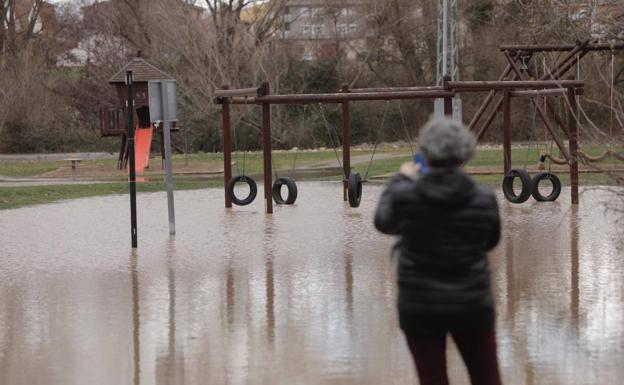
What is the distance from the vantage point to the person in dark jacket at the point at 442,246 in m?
5.13

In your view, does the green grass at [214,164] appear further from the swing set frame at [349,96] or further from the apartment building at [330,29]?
the apartment building at [330,29]

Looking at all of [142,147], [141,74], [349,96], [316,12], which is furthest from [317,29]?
[349,96]

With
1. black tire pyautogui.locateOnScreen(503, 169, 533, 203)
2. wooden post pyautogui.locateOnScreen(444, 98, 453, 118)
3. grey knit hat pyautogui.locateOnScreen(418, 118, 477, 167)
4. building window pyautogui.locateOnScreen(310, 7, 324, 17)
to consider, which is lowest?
black tire pyautogui.locateOnScreen(503, 169, 533, 203)

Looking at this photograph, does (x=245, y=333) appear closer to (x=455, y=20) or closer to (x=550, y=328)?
(x=550, y=328)

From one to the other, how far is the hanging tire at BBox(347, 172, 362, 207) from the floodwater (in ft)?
2.31

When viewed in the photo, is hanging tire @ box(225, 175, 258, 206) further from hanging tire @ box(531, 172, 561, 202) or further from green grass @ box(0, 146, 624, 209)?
hanging tire @ box(531, 172, 561, 202)

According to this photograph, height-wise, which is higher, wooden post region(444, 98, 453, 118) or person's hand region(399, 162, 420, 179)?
wooden post region(444, 98, 453, 118)

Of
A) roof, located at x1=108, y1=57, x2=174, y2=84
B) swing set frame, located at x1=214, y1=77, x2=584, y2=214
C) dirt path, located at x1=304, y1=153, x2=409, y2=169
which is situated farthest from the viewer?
dirt path, located at x1=304, y1=153, x2=409, y2=169

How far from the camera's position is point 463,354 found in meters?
5.32

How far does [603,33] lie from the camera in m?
19.2

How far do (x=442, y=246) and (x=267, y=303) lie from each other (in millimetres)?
5406

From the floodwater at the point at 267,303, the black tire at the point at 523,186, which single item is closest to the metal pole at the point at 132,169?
the floodwater at the point at 267,303

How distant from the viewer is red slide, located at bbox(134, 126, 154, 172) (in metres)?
31.6

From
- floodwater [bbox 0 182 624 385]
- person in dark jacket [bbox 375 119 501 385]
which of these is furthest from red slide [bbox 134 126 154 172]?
person in dark jacket [bbox 375 119 501 385]
